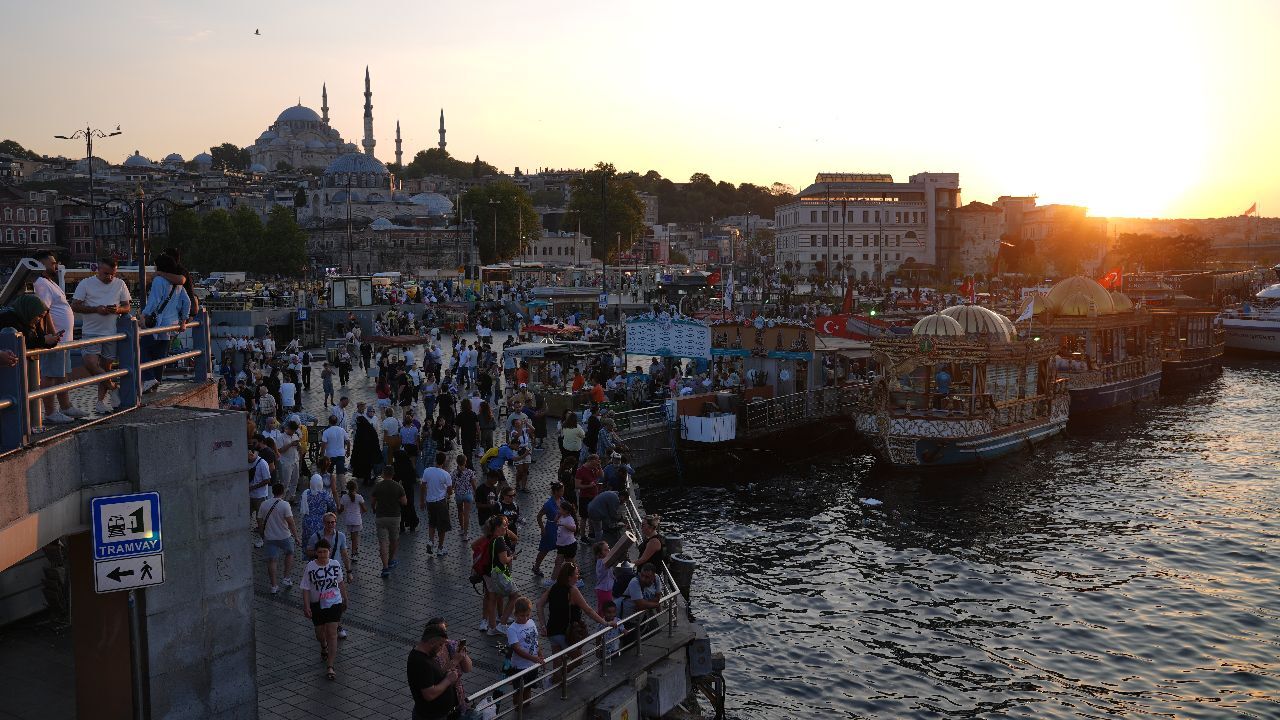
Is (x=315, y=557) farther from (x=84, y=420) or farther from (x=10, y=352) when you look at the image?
(x=10, y=352)

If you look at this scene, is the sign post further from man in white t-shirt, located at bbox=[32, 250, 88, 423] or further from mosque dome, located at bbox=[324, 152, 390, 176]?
mosque dome, located at bbox=[324, 152, 390, 176]

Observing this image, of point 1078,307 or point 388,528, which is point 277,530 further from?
point 1078,307

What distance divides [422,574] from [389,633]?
7.29ft

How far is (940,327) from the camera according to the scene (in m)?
28.9

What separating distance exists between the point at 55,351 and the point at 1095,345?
41185mm

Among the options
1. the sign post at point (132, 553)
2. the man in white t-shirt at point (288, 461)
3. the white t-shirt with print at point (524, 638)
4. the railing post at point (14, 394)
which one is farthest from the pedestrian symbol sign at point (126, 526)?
the man in white t-shirt at point (288, 461)

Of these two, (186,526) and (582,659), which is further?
(582,659)

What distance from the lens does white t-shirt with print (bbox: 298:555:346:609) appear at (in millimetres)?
10375

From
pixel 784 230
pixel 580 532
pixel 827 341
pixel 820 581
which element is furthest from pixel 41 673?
pixel 784 230

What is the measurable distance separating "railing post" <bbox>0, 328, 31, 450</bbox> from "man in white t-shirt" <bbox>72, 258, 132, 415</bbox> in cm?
215

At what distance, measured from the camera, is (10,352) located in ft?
21.4

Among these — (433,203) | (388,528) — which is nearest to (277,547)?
(388,528)

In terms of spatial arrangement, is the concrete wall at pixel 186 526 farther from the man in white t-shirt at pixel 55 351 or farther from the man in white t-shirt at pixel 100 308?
the man in white t-shirt at pixel 100 308

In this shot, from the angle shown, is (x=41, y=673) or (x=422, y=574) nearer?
(x=41, y=673)
